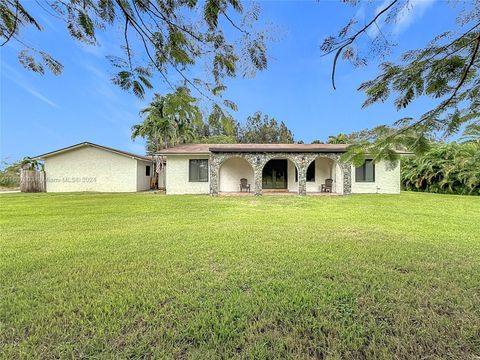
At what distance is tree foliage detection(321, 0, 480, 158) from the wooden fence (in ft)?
79.5

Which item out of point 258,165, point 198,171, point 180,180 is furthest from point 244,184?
point 180,180

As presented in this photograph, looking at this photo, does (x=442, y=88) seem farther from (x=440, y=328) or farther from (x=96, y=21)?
(x=96, y=21)

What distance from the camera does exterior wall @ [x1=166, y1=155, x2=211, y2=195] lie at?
17547 millimetres

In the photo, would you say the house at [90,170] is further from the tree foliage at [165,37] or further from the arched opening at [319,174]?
the tree foliage at [165,37]

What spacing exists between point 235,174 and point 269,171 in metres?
2.85

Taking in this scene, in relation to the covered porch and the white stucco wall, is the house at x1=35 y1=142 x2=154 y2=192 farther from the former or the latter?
the covered porch

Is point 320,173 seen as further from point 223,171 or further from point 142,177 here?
point 142,177

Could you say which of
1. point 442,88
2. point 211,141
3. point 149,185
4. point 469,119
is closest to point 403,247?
point 469,119

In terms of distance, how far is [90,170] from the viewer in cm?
2036

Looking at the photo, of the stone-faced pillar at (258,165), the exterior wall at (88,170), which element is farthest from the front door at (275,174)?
the exterior wall at (88,170)

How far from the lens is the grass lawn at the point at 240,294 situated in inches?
94.3

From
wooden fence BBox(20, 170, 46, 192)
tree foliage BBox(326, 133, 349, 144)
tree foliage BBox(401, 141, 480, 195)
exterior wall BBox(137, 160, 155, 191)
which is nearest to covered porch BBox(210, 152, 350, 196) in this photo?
tree foliage BBox(401, 141, 480, 195)

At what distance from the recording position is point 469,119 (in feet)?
9.23

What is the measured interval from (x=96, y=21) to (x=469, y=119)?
4119 millimetres
